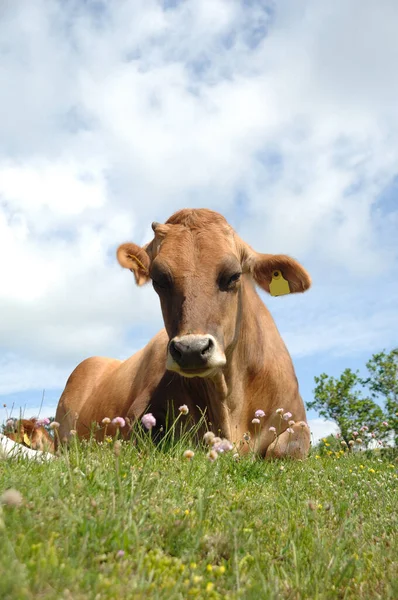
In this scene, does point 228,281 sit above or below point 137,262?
below

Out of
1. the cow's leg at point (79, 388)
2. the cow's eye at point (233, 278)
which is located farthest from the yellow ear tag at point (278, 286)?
the cow's leg at point (79, 388)

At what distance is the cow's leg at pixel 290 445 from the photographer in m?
7.96

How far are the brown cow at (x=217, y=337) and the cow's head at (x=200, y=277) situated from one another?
1 cm

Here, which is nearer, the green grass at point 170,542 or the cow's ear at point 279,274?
the green grass at point 170,542

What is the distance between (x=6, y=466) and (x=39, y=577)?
2036 mm

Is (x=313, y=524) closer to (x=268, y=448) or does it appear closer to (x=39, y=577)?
(x=39, y=577)

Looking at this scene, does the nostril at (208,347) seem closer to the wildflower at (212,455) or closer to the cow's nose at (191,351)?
the cow's nose at (191,351)

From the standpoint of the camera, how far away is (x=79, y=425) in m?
12.0

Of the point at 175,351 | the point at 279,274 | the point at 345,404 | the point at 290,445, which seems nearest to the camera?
the point at 175,351

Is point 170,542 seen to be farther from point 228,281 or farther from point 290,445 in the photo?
point 290,445

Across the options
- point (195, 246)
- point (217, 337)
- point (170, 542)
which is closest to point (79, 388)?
point (195, 246)

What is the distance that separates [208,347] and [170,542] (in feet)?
10.5

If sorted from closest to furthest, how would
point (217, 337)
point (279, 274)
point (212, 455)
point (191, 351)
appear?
point (212, 455)
point (191, 351)
point (217, 337)
point (279, 274)

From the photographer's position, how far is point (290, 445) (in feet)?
26.5
